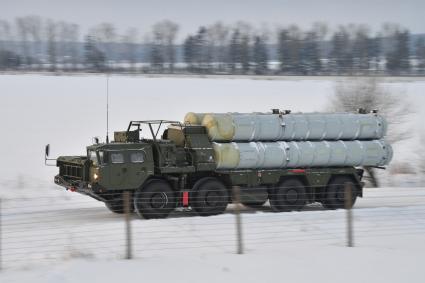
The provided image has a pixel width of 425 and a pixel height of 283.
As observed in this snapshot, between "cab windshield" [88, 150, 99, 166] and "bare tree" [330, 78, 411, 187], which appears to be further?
"bare tree" [330, 78, 411, 187]

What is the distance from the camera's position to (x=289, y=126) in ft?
68.0

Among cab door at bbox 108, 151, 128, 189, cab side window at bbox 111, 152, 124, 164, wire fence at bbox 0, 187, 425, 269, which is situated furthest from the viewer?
cab side window at bbox 111, 152, 124, 164

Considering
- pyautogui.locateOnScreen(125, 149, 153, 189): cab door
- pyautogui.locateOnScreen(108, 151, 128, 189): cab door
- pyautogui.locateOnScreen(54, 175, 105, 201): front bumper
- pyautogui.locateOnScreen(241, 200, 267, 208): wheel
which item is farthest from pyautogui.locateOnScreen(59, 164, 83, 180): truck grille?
pyautogui.locateOnScreen(241, 200, 267, 208): wheel

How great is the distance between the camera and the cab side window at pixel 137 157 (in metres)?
19.1

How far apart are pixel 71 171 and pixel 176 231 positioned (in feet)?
16.7

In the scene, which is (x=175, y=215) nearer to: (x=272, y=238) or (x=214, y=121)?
(x=214, y=121)

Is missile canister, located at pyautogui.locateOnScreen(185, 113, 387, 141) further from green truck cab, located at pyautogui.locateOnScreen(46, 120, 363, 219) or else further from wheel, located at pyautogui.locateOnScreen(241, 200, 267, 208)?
wheel, located at pyautogui.locateOnScreen(241, 200, 267, 208)

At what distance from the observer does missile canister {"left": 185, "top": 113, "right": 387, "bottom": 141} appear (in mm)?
20062

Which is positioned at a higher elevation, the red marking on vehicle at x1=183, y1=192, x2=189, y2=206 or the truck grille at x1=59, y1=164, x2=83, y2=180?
the truck grille at x1=59, y1=164, x2=83, y2=180

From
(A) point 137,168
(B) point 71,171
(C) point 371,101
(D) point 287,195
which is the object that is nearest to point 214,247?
(A) point 137,168

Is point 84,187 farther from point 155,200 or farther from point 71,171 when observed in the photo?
point 155,200

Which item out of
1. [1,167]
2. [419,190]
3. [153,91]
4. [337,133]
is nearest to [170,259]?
[337,133]

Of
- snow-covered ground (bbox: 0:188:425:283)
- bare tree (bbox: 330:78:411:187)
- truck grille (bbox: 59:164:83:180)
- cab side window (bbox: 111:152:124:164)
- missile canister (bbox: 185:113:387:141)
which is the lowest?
snow-covered ground (bbox: 0:188:425:283)

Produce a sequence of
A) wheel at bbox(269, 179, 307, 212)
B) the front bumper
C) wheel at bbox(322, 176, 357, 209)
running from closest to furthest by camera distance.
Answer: the front bumper
wheel at bbox(269, 179, 307, 212)
wheel at bbox(322, 176, 357, 209)
